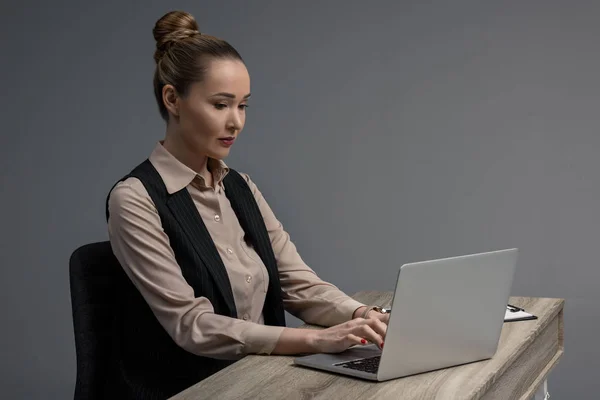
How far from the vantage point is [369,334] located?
1.79 meters

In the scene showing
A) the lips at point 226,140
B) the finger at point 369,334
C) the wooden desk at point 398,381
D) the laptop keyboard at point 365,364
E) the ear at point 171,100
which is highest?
the ear at point 171,100

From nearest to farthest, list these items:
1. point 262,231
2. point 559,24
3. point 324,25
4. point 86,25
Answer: point 262,231 → point 559,24 → point 324,25 → point 86,25

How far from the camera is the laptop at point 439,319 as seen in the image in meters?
1.63

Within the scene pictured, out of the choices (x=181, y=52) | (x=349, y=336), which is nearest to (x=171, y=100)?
(x=181, y=52)

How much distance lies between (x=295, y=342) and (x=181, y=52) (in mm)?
752

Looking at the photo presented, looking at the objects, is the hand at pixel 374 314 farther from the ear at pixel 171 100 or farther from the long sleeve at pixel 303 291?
the ear at pixel 171 100

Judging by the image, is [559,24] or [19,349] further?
[19,349]

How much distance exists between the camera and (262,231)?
233cm

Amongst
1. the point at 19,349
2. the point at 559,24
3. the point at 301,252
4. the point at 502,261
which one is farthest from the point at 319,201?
the point at 502,261

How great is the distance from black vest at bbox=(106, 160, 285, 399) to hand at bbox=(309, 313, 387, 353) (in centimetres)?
35

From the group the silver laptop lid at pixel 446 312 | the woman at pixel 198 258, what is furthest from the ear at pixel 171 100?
the silver laptop lid at pixel 446 312

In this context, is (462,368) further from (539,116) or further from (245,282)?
(539,116)

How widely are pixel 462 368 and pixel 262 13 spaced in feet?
8.19

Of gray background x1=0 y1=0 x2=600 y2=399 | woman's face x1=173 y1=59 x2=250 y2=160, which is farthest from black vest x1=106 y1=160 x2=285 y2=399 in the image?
gray background x1=0 y1=0 x2=600 y2=399
